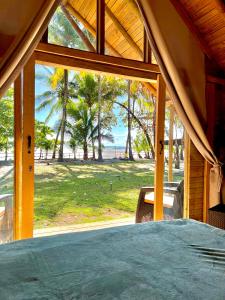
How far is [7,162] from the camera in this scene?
235cm

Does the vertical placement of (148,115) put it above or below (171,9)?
below

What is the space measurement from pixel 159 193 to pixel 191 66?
1.50 m

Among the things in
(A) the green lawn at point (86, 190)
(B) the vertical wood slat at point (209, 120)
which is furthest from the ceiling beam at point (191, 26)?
(A) the green lawn at point (86, 190)

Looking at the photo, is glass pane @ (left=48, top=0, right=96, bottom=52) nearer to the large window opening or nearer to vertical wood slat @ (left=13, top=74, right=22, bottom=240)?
vertical wood slat @ (left=13, top=74, right=22, bottom=240)

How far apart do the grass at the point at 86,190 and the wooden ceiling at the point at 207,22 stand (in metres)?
3.38

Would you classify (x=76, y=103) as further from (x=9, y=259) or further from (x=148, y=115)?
(x=9, y=259)

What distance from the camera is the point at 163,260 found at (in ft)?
3.88

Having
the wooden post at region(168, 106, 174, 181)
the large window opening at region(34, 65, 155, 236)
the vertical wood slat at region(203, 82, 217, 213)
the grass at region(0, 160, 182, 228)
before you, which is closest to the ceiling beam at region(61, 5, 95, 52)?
the wooden post at region(168, 106, 174, 181)

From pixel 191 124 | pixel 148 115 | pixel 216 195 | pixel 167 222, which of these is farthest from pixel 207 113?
pixel 148 115

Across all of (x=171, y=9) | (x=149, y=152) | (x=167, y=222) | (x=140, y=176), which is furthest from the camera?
(x=140, y=176)

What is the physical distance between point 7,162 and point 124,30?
76.9 inches

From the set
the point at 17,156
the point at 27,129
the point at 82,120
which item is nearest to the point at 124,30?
the point at 27,129

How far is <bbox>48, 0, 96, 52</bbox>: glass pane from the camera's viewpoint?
262 centimetres

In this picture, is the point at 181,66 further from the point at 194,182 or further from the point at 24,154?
the point at 24,154
